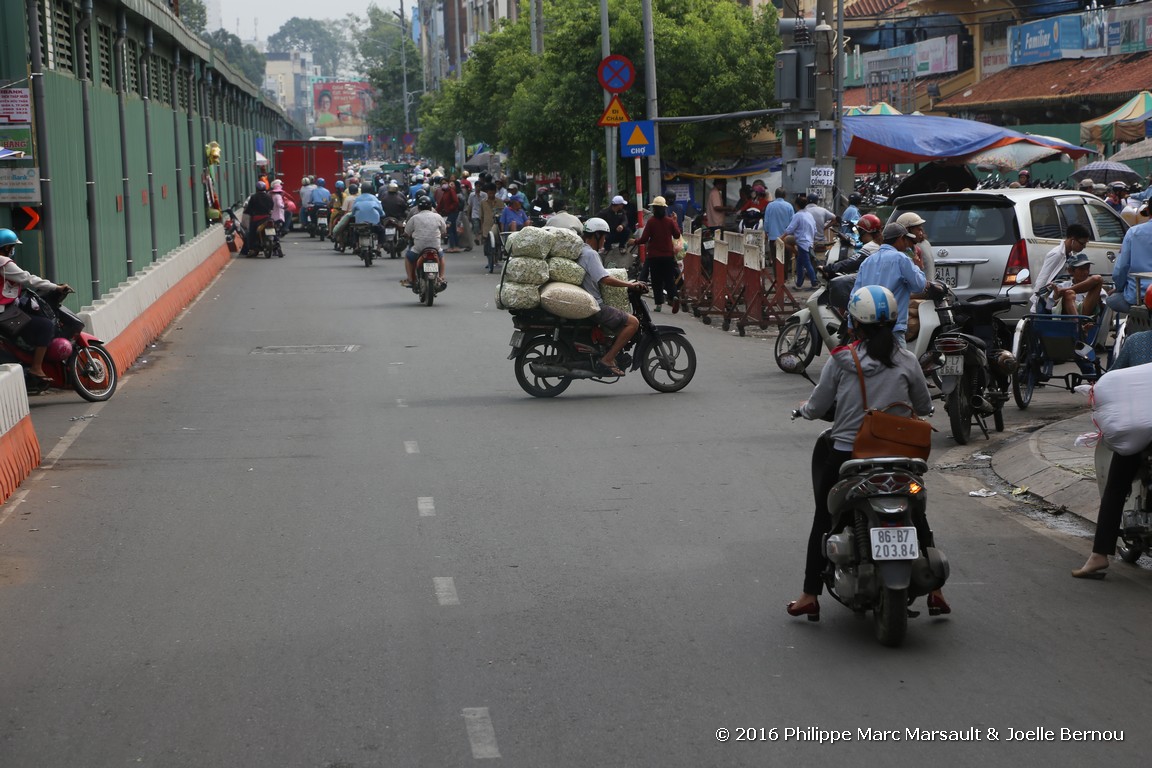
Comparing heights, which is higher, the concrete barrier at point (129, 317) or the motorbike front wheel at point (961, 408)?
the concrete barrier at point (129, 317)

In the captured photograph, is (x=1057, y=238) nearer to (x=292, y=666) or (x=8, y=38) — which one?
(x=8, y=38)

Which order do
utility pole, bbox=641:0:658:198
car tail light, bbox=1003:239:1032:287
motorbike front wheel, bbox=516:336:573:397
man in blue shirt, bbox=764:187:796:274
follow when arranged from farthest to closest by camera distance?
utility pole, bbox=641:0:658:198 < man in blue shirt, bbox=764:187:796:274 < car tail light, bbox=1003:239:1032:287 < motorbike front wheel, bbox=516:336:573:397

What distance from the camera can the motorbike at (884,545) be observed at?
6.13 meters

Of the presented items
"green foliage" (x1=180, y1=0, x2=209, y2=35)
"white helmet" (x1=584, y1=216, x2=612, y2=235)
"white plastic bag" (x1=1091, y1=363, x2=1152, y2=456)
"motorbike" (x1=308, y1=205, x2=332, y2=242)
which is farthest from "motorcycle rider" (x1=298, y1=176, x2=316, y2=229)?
"green foliage" (x1=180, y1=0, x2=209, y2=35)

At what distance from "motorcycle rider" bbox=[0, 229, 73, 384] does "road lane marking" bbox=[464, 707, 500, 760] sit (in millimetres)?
9074

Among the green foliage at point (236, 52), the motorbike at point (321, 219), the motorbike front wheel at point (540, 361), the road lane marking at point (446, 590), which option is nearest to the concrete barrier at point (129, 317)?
the road lane marking at point (446, 590)

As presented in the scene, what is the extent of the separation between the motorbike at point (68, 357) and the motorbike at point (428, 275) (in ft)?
31.4

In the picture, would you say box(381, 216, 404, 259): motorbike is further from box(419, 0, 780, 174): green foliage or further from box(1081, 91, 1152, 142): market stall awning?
box(1081, 91, 1152, 142): market stall awning

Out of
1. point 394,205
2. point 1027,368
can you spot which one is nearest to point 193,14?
point 394,205

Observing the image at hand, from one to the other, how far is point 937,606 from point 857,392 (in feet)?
3.36

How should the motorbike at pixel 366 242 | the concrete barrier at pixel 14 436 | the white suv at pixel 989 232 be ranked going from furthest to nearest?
the motorbike at pixel 366 242 < the white suv at pixel 989 232 < the concrete barrier at pixel 14 436

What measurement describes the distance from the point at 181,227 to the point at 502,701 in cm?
2486

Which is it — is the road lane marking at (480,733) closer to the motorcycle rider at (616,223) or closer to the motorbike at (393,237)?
the motorcycle rider at (616,223)

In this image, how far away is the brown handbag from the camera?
6.33 metres
